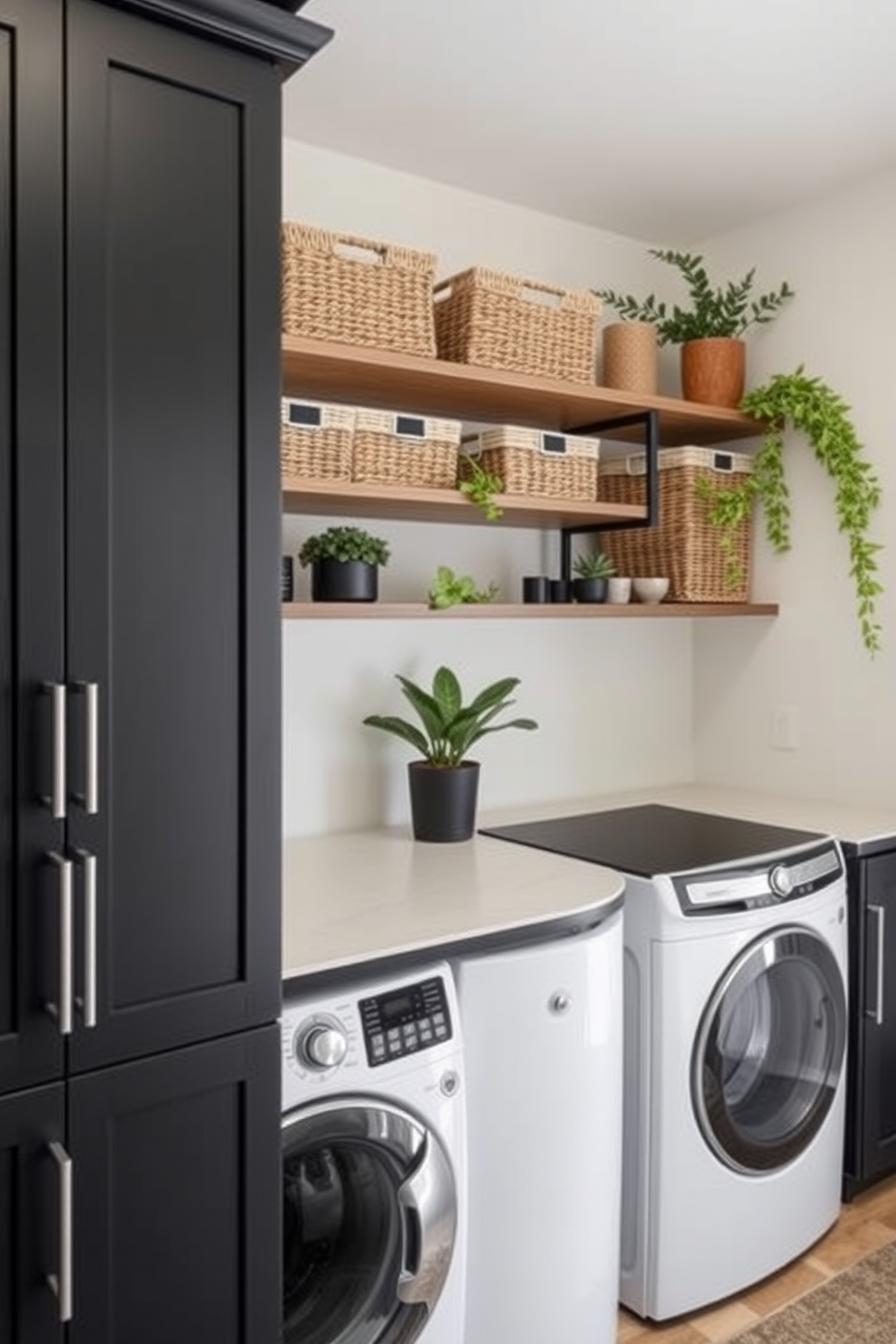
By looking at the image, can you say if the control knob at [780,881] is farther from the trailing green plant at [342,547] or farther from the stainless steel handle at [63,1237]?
the stainless steel handle at [63,1237]

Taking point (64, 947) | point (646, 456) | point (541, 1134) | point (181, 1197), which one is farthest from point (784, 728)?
point (64, 947)

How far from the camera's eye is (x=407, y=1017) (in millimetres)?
Answer: 1750

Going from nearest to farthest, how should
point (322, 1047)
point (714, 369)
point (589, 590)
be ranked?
point (322, 1047)
point (589, 590)
point (714, 369)

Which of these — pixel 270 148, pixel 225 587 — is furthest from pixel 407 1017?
pixel 270 148

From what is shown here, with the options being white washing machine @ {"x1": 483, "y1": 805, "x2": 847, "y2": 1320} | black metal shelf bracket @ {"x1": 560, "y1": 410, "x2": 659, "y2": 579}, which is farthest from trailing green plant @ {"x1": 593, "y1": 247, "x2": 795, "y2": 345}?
white washing machine @ {"x1": 483, "y1": 805, "x2": 847, "y2": 1320}

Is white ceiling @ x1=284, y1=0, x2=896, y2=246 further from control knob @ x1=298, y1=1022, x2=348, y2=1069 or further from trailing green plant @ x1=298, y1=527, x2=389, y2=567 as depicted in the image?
control knob @ x1=298, y1=1022, x2=348, y2=1069

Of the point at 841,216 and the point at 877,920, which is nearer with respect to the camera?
the point at 877,920

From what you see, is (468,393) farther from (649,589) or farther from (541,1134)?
(541,1134)

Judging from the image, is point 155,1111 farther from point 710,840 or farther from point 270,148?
point 710,840

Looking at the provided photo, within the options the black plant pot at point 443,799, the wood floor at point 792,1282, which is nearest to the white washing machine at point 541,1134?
the wood floor at point 792,1282

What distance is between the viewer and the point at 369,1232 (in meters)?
1.75

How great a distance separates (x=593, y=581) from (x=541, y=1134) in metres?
1.38

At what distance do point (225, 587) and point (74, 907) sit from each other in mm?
435

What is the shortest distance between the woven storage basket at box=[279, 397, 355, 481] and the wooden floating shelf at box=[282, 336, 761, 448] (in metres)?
0.11
